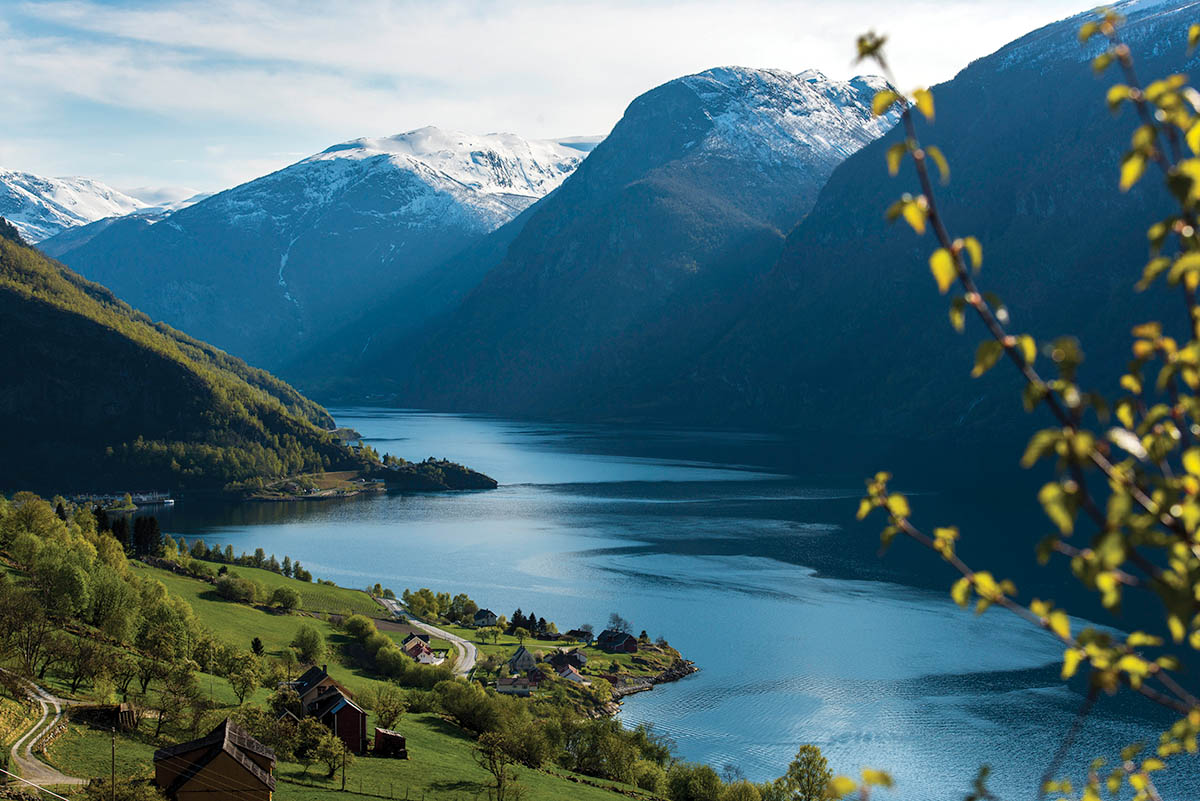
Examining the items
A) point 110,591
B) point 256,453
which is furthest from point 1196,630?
point 256,453

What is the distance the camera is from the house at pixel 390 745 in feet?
155

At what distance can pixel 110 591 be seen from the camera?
54062 millimetres

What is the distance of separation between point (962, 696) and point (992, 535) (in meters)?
51.0

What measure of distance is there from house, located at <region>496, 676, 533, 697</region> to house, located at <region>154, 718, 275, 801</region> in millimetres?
32132

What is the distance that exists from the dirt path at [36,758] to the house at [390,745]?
13.5m

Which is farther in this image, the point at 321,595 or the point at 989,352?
the point at 321,595

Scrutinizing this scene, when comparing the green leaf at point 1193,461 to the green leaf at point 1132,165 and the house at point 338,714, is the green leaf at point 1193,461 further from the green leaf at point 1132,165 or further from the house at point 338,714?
the house at point 338,714

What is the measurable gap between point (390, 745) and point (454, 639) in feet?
99.5

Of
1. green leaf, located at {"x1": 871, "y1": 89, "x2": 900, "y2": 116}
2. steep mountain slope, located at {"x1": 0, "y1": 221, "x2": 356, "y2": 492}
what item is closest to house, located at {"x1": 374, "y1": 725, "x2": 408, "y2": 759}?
green leaf, located at {"x1": 871, "y1": 89, "x2": 900, "y2": 116}

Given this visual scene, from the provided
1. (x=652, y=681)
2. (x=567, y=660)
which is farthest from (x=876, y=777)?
(x=567, y=660)

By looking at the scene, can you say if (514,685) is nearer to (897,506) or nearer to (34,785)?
(34,785)

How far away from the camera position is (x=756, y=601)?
88.6m

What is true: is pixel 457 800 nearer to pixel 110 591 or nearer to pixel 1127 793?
pixel 110 591

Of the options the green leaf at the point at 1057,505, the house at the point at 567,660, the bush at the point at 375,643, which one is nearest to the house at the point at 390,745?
the bush at the point at 375,643
